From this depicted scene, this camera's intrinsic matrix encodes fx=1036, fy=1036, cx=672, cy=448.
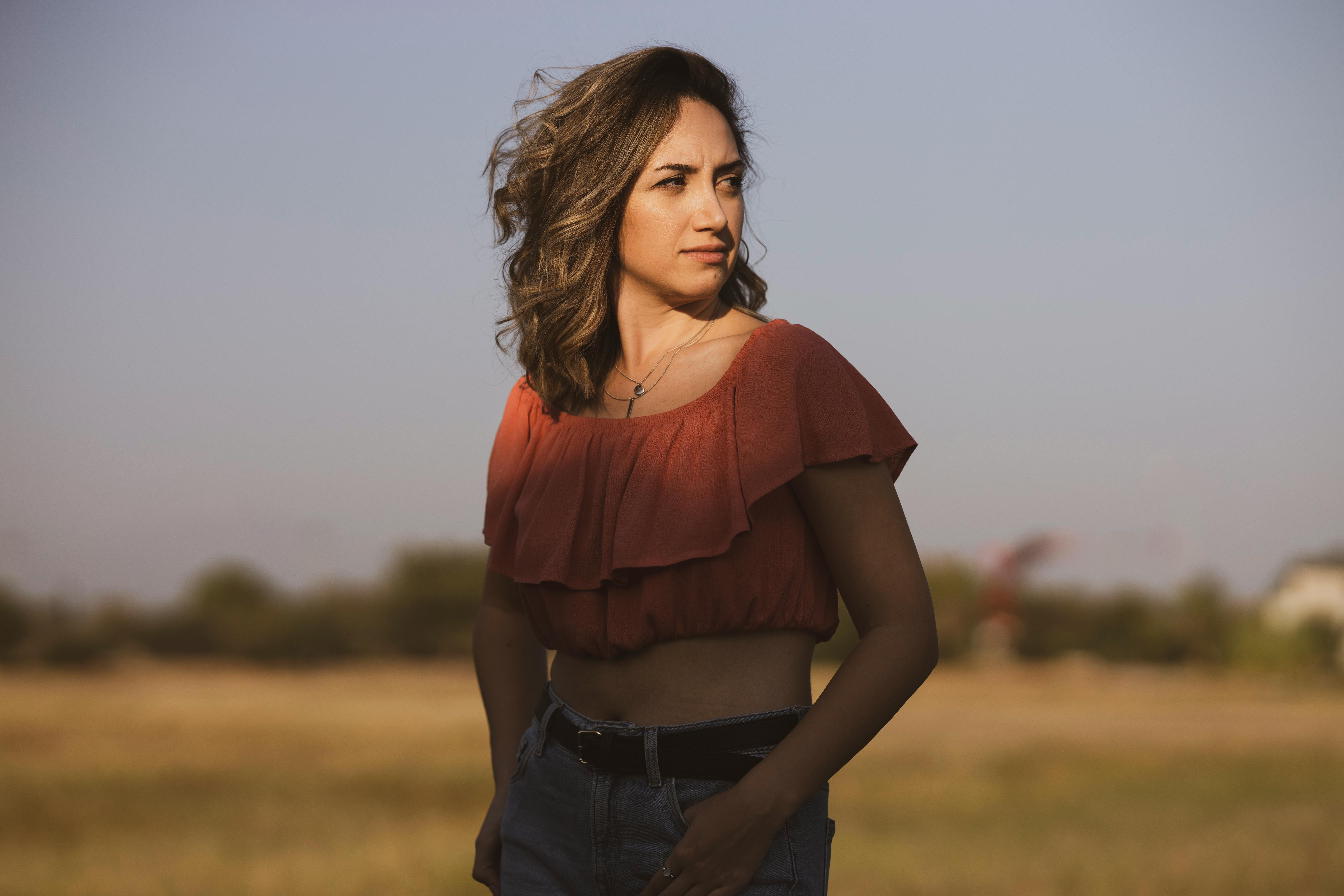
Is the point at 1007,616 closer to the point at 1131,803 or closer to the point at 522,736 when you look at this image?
the point at 1131,803

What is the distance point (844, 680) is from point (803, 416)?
45 centimetres

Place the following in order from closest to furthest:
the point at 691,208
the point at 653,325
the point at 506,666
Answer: the point at 691,208 < the point at 653,325 < the point at 506,666

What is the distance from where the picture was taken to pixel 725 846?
163 centimetres

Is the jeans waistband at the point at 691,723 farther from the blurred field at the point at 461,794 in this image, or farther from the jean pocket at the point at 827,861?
the blurred field at the point at 461,794

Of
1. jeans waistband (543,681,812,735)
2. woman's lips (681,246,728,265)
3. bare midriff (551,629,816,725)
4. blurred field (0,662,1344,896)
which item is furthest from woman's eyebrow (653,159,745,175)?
blurred field (0,662,1344,896)

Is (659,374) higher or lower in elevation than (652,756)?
higher

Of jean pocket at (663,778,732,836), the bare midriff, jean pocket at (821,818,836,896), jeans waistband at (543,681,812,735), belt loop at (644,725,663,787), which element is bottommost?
jean pocket at (821,818,836,896)

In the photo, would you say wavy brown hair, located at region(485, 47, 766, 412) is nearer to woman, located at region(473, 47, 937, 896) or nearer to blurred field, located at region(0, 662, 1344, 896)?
woman, located at region(473, 47, 937, 896)

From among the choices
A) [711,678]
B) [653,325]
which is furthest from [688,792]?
→ [653,325]

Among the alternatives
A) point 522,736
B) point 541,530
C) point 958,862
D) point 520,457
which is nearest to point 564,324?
point 520,457

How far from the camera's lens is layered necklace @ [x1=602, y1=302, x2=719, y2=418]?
2066mm

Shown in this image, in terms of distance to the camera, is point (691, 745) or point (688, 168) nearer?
point (691, 745)

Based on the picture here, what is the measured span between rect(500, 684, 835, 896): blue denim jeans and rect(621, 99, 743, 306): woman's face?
837 mm

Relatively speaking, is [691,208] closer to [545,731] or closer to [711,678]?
[711,678]
